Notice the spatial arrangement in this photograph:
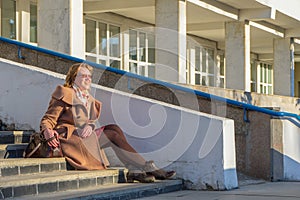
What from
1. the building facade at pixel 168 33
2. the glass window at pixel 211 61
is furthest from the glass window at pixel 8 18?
the glass window at pixel 211 61

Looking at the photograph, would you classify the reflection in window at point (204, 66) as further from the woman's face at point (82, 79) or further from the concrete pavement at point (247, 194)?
the woman's face at point (82, 79)

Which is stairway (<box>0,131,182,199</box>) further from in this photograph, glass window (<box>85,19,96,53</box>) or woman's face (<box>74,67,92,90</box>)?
glass window (<box>85,19,96,53</box>)

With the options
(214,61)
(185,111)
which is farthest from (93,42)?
(185,111)

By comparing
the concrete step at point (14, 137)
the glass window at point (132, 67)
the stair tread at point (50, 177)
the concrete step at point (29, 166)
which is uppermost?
the glass window at point (132, 67)

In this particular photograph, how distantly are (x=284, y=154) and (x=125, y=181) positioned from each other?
327cm

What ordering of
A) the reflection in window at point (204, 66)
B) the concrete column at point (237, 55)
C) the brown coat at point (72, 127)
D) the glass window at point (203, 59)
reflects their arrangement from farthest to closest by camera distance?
the glass window at point (203, 59) < the reflection in window at point (204, 66) < the concrete column at point (237, 55) < the brown coat at point (72, 127)

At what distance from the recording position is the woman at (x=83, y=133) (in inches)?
341

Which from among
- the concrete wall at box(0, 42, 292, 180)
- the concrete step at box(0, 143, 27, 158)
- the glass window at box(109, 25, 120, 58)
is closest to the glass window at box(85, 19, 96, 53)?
the glass window at box(109, 25, 120, 58)

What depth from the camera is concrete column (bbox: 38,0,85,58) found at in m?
16.1

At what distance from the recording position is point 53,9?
53.6 feet

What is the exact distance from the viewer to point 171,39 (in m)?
21.2

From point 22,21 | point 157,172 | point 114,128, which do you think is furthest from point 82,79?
point 22,21

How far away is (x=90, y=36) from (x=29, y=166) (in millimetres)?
17218

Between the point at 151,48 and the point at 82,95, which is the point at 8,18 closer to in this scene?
the point at 151,48
